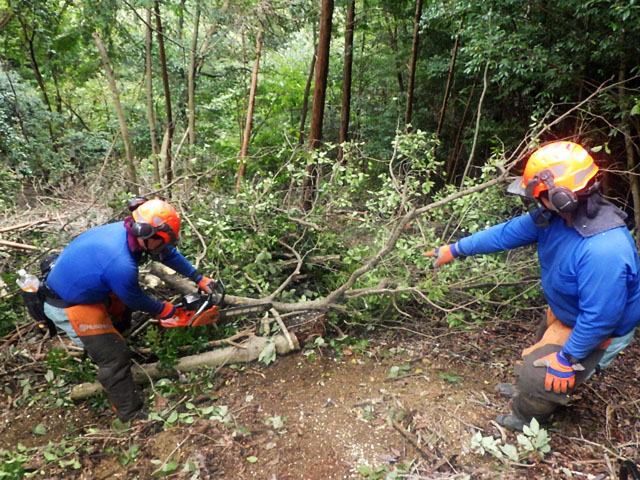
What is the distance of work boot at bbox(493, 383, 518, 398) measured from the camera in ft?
9.20

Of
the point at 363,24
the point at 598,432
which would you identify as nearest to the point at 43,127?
the point at 363,24

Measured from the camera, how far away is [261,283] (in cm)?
377

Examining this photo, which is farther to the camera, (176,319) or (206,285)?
(206,285)

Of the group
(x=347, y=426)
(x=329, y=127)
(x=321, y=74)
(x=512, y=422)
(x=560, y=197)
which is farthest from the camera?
(x=329, y=127)

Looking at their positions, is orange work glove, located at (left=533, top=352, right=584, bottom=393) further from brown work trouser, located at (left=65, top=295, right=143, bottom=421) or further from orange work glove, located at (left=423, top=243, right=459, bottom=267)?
brown work trouser, located at (left=65, top=295, right=143, bottom=421)

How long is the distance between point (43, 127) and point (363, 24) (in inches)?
309

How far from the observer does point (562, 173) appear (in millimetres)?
1985

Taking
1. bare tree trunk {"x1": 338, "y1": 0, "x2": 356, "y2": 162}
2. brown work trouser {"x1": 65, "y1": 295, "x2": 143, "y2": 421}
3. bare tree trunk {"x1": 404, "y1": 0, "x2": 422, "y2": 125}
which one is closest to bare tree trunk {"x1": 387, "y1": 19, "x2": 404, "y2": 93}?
bare tree trunk {"x1": 404, "y1": 0, "x2": 422, "y2": 125}

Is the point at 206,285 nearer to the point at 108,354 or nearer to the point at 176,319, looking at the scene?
the point at 176,319

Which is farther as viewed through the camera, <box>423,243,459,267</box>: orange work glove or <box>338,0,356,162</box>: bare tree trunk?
<box>338,0,356,162</box>: bare tree trunk

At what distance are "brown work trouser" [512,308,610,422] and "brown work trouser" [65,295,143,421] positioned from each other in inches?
111

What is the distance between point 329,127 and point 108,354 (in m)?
9.83

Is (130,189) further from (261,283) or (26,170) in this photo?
(26,170)

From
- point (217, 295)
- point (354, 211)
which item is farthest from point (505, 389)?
point (217, 295)
